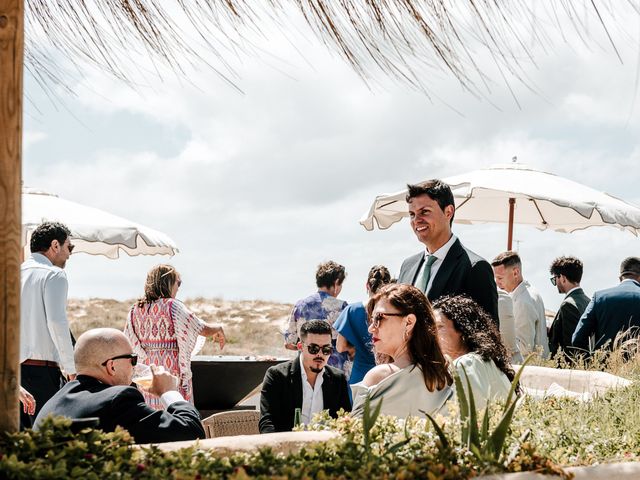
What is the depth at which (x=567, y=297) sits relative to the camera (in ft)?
24.5

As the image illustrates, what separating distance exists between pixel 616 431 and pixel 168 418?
1.88m

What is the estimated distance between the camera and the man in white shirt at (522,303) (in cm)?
736

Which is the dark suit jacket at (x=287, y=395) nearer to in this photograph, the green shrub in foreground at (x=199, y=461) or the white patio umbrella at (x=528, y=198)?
the green shrub in foreground at (x=199, y=461)

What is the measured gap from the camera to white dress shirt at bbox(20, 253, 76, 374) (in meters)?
5.64

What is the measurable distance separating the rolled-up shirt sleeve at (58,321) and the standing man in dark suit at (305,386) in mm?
1454

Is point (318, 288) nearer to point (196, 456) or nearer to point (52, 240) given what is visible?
point (52, 240)

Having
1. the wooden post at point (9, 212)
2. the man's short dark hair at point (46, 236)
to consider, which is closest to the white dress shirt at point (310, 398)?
the man's short dark hair at point (46, 236)

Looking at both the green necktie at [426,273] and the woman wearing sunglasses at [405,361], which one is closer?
the woman wearing sunglasses at [405,361]

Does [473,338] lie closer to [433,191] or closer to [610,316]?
[433,191]

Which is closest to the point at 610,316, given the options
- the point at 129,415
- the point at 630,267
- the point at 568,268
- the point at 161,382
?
the point at 630,267

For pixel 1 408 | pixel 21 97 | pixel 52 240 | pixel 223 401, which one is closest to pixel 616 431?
pixel 1 408

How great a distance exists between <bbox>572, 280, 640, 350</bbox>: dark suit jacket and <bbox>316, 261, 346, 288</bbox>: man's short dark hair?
6.74 feet

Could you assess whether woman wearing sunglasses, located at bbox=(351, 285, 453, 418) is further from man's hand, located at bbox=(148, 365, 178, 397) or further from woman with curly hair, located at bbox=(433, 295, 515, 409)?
man's hand, located at bbox=(148, 365, 178, 397)

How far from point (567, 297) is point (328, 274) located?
2.35 meters
